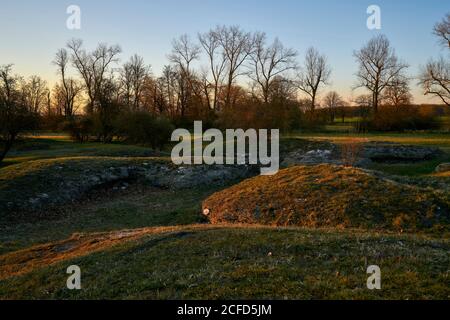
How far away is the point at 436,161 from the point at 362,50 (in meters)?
37.0

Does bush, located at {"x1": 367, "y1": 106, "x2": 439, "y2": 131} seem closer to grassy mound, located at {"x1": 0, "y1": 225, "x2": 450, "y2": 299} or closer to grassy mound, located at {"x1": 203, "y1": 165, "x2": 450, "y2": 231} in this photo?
grassy mound, located at {"x1": 203, "y1": 165, "x2": 450, "y2": 231}

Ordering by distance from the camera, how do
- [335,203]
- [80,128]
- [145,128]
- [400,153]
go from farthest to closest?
1. [80,128]
2. [145,128]
3. [400,153]
4. [335,203]

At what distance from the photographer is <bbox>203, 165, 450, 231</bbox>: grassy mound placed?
14234 millimetres

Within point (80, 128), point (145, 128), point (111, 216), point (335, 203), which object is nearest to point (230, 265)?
point (335, 203)

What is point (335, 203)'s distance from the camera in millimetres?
15914

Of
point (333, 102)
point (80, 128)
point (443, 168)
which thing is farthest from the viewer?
point (333, 102)

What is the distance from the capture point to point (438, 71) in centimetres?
5297

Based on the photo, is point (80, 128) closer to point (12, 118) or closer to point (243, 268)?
point (12, 118)

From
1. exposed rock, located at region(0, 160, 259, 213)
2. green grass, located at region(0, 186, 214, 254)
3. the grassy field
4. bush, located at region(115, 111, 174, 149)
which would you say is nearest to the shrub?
bush, located at region(115, 111, 174, 149)

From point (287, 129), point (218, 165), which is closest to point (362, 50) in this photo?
point (287, 129)

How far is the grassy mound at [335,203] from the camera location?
1423cm

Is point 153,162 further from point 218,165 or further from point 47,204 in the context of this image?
point 47,204

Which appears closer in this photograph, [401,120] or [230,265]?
[230,265]

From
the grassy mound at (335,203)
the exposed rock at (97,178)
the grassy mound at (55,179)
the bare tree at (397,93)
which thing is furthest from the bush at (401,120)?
the grassy mound at (335,203)
